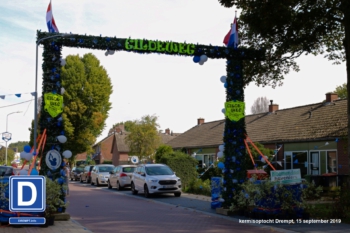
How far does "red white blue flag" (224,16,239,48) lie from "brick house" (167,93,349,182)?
916cm

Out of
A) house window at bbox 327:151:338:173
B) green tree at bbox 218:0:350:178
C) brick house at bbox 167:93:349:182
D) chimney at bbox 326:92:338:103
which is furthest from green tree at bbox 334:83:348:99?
green tree at bbox 218:0:350:178

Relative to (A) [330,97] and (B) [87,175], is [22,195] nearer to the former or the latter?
(A) [330,97]

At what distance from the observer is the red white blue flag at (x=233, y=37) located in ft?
52.4

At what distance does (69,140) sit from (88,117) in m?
3.27

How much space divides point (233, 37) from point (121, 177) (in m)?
16.1

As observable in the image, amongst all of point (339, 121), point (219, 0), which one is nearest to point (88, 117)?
point (339, 121)

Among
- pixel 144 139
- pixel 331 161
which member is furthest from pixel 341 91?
pixel 331 161

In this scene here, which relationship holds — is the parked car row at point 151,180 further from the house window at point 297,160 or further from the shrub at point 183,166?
the house window at point 297,160

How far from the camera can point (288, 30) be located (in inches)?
618

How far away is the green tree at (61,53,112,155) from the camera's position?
48625 millimetres

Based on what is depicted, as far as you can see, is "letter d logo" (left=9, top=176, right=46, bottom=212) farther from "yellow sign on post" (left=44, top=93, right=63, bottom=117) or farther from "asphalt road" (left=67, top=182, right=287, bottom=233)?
"yellow sign on post" (left=44, top=93, right=63, bottom=117)

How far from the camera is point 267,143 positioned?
3061cm

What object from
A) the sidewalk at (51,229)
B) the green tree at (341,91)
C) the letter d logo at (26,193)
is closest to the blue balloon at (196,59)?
the sidewalk at (51,229)

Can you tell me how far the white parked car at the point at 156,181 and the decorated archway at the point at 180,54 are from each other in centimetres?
767
